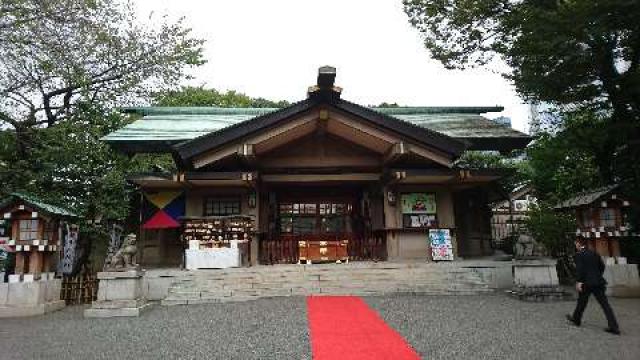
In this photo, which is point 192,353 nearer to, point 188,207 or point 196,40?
point 188,207

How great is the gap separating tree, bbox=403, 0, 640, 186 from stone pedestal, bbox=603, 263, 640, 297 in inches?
88.1

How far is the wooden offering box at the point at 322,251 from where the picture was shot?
1314 centimetres

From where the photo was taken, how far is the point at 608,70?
11547 millimetres

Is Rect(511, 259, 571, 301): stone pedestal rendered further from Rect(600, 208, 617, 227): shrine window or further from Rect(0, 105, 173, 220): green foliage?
Rect(0, 105, 173, 220): green foliage

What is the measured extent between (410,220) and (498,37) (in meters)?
7.19

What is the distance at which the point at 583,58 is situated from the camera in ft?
35.8

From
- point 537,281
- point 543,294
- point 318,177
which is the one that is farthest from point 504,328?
point 318,177

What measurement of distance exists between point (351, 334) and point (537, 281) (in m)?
5.46

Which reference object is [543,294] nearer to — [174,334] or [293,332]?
[293,332]

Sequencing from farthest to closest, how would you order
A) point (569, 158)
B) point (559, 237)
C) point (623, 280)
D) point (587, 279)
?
point (569, 158), point (559, 237), point (623, 280), point (587, 279)

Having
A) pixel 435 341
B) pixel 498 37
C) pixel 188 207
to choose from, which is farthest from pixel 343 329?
pixel 498 37

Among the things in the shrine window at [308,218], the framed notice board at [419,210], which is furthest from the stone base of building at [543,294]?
the shrine window at [308,218]

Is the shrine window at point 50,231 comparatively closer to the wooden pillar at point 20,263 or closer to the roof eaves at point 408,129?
the wooden pillar at point 20,263

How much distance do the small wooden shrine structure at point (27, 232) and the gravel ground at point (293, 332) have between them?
1.32 meters
